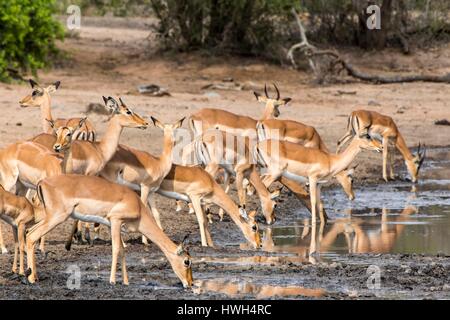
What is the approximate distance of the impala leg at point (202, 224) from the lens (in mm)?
10352

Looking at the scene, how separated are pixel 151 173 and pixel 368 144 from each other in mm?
2882

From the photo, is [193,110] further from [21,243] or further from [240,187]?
[21,243]

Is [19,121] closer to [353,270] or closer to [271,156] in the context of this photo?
[271,156]

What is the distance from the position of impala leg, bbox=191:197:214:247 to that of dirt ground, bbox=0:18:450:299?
18cm

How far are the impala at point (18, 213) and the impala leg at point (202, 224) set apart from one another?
1.96 m

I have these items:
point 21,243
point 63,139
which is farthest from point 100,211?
point 63,139

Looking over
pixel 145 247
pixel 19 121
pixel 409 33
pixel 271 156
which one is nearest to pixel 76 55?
pixel 409 33

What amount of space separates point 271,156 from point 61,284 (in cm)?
476

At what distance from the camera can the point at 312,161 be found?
1227 centimetres

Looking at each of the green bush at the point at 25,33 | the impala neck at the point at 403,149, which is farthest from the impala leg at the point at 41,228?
the green bush at the point at 25,33

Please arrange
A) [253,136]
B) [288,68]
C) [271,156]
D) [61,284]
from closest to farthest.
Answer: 1. [61,284]
2. [271,156]
3. [253,136]
4. [288,68]

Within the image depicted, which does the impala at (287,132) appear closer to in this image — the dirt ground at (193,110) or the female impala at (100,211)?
the dirt ground at (193,110)

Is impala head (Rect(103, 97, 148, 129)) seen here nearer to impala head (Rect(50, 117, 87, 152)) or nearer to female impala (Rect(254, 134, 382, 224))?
impala head (Rect(50, 117, 87, 152))
